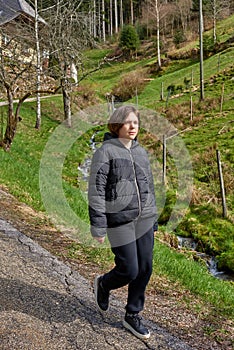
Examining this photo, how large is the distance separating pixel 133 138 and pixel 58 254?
243cm

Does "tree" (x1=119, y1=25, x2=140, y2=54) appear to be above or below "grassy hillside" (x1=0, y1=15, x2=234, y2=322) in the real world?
above

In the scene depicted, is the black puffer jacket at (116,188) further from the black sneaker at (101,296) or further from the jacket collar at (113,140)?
the black sneaker at (101,296)

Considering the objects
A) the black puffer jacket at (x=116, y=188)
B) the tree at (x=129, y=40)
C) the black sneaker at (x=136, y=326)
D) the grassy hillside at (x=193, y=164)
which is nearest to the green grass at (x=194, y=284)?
the grassy hillside at (x=193, y=164)

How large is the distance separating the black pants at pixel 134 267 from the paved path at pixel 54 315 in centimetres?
32

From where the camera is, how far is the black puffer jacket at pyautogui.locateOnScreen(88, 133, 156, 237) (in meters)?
3.73

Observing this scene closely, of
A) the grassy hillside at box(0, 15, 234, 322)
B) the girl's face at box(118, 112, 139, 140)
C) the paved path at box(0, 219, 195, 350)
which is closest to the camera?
the paved path at box(0, 219, 195, 350)

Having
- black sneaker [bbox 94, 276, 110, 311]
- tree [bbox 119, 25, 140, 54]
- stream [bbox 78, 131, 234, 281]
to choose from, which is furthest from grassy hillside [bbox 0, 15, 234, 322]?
tree [bbox 119, 25, 140, 54]

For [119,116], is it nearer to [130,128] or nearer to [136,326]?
[130,128]

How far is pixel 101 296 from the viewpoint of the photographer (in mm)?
4184

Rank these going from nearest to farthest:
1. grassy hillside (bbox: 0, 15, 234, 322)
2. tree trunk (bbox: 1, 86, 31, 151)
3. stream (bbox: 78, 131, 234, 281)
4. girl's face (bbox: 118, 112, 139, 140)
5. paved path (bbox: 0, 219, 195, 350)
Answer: paved path (bbox: 0, 219, 195, 350)
girl's face (bbox: 118, 112, 139, 140)
grassy hillside (bbox: 0, 15, 234, 322)
stream (bbox: 78, 131, 234, 281)
tree trunk (bbox: 1, 86, 31, 151)

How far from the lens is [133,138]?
389 centimetres

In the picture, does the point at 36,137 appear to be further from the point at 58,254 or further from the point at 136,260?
the point at 136,260

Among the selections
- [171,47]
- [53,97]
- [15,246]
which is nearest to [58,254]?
[15,246]

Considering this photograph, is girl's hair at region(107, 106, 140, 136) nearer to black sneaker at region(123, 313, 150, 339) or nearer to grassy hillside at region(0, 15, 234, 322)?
black sneaker at region(123, 313, 150, 339)
